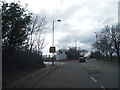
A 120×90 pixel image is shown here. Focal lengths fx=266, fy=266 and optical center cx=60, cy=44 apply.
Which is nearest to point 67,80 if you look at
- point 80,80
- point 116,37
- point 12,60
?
point 80,80

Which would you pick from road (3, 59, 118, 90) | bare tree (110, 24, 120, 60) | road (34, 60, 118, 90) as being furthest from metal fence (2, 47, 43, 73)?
bare tree (110, 24, 120, 60)

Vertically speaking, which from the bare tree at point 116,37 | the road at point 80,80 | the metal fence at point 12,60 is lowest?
the road at point 80,80

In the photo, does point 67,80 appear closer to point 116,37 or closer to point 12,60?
point 12,60

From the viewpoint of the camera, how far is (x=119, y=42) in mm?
64625

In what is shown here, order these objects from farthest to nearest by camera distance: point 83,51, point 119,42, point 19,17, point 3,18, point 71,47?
point 83,51, point 71,47, point 119,42, point 19,17, point 3,18

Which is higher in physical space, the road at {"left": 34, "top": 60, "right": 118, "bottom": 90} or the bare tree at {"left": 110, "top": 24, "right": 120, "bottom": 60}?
the bare tree at {"left": 110, "top": 24, "right": 120, "bottom": 60}

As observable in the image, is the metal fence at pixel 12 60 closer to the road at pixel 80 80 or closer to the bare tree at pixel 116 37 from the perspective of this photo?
the road at pixel 80 80

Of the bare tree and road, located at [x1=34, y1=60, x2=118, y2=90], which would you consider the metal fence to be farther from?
the bare tree

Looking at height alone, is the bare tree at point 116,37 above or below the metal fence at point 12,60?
above

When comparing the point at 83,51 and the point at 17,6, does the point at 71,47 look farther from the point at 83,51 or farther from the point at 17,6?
the point at 17,6

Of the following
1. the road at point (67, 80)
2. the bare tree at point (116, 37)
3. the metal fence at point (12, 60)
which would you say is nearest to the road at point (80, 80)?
the road at point (67, 80)

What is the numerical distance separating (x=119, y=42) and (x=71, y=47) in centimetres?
10701

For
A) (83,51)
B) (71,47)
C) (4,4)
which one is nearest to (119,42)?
(4,4)

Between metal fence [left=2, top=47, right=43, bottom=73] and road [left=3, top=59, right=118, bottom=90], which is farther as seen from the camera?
metal fence [left=2, top=47, right=43, bottom=73]
